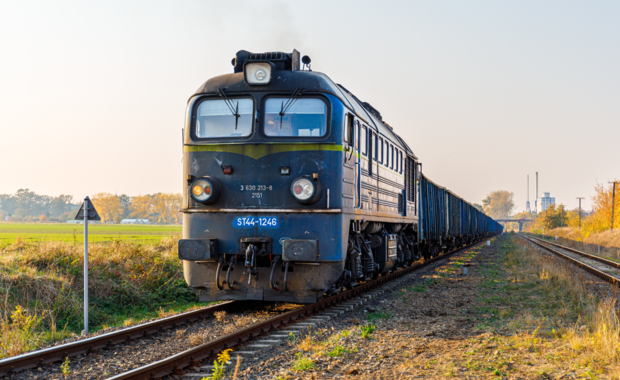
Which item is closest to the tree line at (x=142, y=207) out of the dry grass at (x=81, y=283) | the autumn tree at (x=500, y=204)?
the dry grass at (x=81, y=283)

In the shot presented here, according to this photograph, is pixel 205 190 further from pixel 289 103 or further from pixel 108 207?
pixel 108 207

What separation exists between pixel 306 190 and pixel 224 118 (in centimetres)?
187

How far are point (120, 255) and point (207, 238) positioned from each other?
629cm

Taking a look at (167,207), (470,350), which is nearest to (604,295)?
(470,350)

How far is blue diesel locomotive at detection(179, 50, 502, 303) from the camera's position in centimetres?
812

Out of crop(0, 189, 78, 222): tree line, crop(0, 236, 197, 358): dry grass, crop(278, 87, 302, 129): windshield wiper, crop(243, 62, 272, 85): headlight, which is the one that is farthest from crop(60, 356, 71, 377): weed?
crop(0, 189, 78, 222): tree line

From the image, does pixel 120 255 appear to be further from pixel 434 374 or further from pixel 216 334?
pixel 434 374

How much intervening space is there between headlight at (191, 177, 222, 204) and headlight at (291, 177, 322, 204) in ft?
4.02

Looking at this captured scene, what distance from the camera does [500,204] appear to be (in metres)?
196

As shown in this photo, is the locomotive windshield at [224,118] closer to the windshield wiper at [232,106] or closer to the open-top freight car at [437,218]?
the windshield wiper at [232,106]

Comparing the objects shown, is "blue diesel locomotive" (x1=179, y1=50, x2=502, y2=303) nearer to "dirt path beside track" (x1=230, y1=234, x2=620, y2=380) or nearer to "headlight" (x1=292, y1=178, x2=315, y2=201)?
"headlight" (x1=292, y1=178, x2=315, y2=201)

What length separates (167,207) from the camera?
8925cm

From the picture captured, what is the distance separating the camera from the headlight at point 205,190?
822cm

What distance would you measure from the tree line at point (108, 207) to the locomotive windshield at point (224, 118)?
177ft
